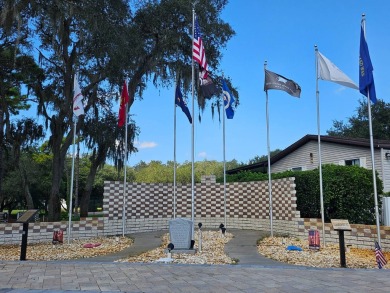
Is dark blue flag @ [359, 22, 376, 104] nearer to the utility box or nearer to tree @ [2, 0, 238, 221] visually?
the utility box

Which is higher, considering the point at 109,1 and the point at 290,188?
the point at 109,1

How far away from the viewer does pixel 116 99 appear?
782 inches

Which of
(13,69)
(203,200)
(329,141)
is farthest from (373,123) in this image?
(13,69)

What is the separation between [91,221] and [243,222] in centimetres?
619

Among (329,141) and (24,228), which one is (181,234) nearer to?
(24,228)

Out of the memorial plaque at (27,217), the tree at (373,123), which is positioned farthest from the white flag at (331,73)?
the tree at (373,123)

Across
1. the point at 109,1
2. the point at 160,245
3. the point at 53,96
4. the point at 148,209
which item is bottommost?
the point at 160,245

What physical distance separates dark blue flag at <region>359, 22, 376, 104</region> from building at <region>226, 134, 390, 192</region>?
8885mm

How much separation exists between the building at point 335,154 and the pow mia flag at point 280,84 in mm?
7529

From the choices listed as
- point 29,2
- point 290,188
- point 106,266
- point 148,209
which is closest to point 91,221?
point 148,209

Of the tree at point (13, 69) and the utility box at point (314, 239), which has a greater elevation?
the tree at point (13, 69)

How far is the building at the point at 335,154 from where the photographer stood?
17109mm

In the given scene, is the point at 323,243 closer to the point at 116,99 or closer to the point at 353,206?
the point at 353,206

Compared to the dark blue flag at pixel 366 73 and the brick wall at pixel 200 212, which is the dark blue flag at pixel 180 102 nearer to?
the brick wall at pixel 200 212
